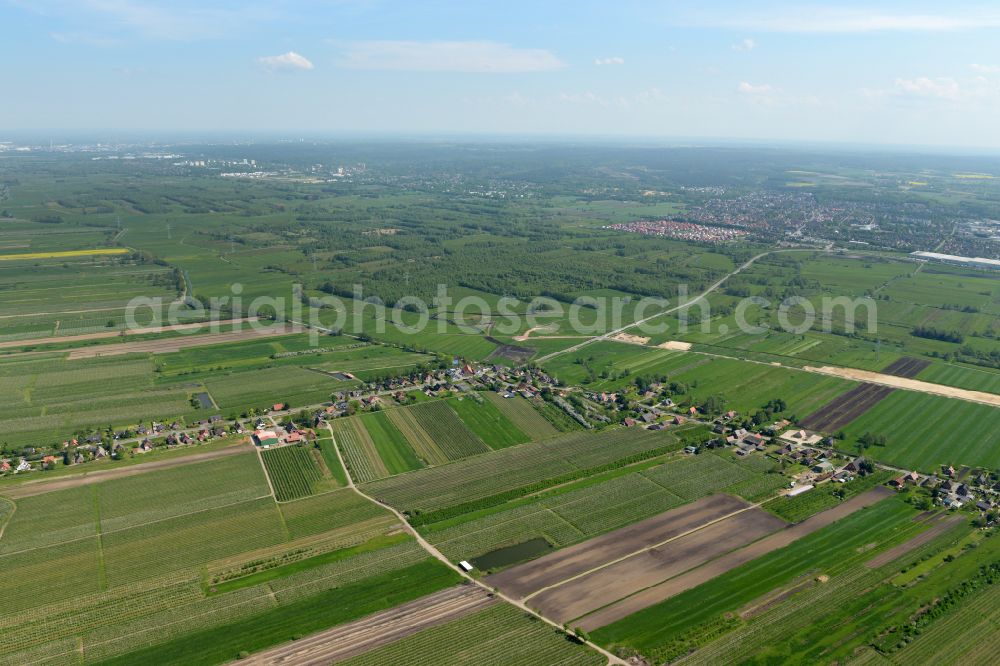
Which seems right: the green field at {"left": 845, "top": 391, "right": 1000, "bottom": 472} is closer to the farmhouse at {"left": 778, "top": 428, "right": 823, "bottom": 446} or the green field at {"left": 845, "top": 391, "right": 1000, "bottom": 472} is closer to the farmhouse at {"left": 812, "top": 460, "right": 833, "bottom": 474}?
the farmhouse at {"left": 778, "top": 428, "right": 823, "bottom": 446}

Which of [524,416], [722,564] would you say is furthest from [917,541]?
[524,416]

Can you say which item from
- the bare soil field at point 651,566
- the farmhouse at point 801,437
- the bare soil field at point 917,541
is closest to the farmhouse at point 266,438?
the bare soil field at point 651,566

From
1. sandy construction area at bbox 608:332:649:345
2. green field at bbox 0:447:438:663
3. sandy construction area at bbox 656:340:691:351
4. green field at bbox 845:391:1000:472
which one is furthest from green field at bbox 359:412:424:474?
sandy construction area at bbox 656:340:691:351

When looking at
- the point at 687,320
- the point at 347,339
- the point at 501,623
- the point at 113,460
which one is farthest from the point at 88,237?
the point at 501,623

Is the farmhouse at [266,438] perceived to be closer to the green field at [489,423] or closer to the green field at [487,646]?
the green field at [489,423]

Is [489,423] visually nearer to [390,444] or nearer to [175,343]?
[390,444]

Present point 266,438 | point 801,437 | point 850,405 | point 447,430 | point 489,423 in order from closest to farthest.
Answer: point 266,438
point 801,437
point 447,430
point 489,423
point 850,405
